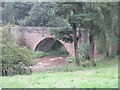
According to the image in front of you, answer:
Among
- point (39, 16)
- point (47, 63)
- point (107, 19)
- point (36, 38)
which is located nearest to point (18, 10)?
point (39, 16)

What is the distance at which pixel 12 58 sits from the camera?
11.8m

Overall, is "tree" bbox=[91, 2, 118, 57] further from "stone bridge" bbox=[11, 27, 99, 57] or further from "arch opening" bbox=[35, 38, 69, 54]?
"arch opening" bbox=[35, 38, 69, 54]

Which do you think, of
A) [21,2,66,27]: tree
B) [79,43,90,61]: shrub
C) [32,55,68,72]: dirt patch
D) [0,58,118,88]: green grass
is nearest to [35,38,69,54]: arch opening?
[21,2,66,27]: tree

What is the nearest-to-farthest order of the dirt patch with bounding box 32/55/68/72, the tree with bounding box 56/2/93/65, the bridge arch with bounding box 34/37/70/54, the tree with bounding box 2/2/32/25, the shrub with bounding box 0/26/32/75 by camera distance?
the shrub with bounding box 0/26/32/75, the tree with bounding box 56/2/93/65, the dirt patch with bounding box 32/55/68/72, the tree with bounding box 2/2/32/25, the bridge arch with bounding box 34/37/70/54

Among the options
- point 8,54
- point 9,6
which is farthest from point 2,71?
point 9,6

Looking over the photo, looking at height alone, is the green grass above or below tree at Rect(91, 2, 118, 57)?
below

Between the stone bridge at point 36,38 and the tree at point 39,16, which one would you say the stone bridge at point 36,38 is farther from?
the tree at point 39,16

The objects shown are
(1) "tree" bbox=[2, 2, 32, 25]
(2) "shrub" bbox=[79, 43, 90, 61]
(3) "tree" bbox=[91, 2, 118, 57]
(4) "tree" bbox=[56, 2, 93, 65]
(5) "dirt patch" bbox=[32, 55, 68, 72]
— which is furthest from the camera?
(1) "tree" bbox=[2, 2, 32, 25]

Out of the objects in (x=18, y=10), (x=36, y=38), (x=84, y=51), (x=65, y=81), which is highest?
(x=18, y=10)

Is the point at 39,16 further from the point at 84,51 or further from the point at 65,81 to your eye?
the point at 65,81

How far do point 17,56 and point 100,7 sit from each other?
349 cm

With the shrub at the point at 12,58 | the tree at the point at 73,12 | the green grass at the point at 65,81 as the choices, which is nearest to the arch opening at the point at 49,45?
the tree at the point at 73,12

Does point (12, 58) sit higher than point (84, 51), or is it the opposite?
point (12, 58)

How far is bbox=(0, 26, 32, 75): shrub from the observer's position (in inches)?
446
